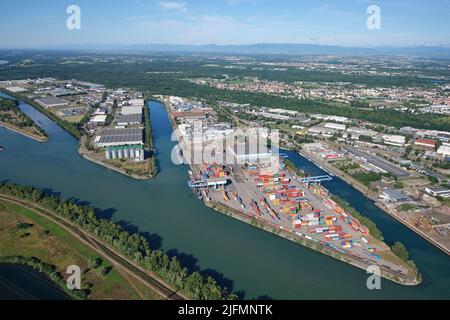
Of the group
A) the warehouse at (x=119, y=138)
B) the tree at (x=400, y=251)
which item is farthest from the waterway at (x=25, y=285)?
the warehouse at (x=119, y=138)

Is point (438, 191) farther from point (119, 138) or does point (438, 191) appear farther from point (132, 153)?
point (119, 138)

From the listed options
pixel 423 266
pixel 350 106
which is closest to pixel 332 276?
pixel 423 266

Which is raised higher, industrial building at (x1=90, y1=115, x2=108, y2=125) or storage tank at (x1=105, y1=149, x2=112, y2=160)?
industrial building at (x1=90, y1=115, x2=108, y2=125)

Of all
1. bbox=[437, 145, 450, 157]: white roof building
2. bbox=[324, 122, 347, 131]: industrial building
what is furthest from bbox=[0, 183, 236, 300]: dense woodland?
bbox=[324, 122, 347, 131]: industrial building

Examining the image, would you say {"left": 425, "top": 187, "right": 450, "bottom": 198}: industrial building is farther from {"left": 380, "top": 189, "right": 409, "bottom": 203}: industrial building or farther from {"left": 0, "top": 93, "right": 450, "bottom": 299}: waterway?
Answer: {"left": 0, "top": 93, "right": 450, "bottom": 299}: waterway

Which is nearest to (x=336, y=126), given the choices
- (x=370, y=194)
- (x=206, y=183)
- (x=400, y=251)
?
(x=370, y=194)

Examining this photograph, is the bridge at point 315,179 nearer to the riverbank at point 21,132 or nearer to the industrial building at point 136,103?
the riverbank at point 21,132
